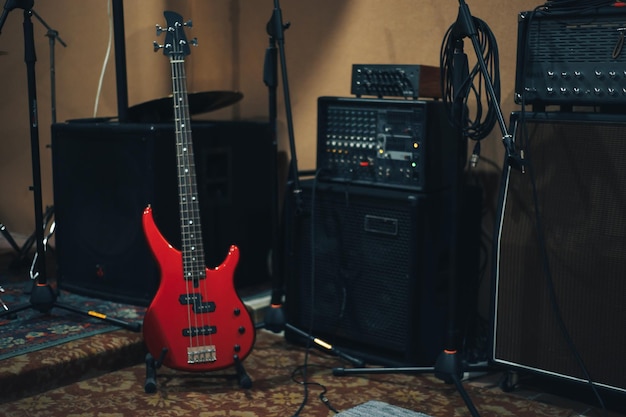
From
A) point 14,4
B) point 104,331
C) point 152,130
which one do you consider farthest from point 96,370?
point 14,4

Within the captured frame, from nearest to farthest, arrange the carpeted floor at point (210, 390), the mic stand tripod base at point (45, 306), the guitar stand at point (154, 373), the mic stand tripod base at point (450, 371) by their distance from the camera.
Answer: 1. the mic stand tripod base at point (450, 371)
2. the carpeted floor at point (210, 390)
3. the guitar stand at point (154, 373)
4. the mic stand tripod base at point (45, 306)

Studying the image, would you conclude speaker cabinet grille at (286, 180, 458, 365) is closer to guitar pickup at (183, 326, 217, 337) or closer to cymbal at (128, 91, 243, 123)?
guitar pickup at (183, 326, 217, 337)

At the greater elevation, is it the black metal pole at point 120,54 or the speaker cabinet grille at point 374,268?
the black metal pole at point 120,54

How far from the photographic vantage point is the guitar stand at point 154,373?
2.50 metres

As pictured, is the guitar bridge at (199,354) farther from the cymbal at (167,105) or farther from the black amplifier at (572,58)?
the black amplifier at (572,58)

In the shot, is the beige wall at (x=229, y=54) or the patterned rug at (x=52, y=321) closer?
the patterned rug at (x=52, y=321)

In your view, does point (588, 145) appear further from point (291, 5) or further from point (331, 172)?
Result: point (291, 5)

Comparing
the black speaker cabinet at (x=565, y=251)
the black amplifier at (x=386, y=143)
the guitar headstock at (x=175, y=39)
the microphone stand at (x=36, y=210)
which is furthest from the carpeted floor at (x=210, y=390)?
the guitar headstock at (x=175, y=39)

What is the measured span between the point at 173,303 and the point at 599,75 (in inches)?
53.1

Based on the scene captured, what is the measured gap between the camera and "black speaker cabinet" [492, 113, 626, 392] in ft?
7.18

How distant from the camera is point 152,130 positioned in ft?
9.41

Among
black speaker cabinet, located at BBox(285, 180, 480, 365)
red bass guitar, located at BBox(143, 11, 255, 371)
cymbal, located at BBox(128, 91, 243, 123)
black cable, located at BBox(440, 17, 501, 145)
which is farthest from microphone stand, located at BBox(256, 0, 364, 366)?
black cable, located at BBox(440, 17, 501, 145)

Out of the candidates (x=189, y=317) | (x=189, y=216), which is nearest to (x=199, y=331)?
(x=189, y=317)

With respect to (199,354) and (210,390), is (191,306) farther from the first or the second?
(210,390)
